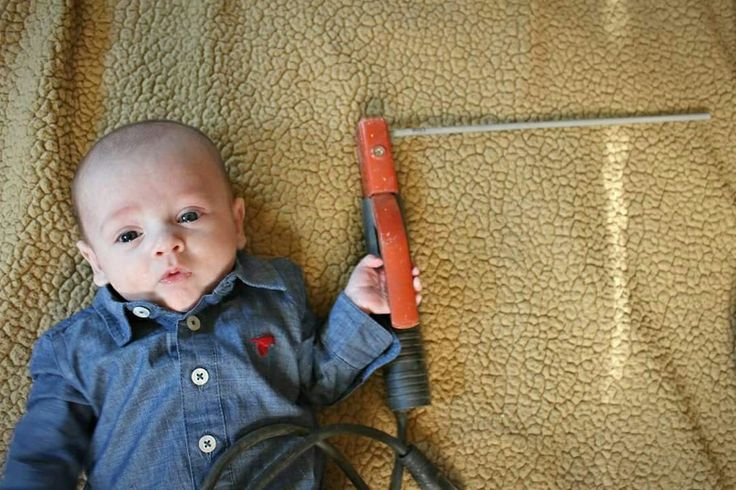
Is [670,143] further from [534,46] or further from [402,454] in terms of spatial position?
[402,454]

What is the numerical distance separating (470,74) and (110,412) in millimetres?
712

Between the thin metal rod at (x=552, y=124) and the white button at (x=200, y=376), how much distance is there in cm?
45

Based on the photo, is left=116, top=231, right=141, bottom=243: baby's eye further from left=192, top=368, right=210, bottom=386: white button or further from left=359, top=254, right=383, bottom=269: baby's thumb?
left=359, top=254, right=383, bottom=269: baby's thumb

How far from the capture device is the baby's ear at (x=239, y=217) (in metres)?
1.00

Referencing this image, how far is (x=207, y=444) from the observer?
90 centimetres

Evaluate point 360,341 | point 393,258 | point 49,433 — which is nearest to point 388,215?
point 393,258

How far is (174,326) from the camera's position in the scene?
3.04 ft

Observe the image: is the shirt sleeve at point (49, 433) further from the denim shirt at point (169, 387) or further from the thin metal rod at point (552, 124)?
the thin metal rod at point (552, 124)

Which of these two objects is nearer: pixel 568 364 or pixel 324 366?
pixel 324 366

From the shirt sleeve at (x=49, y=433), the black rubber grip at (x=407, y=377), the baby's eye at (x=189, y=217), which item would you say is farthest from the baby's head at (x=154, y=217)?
the black rubber grip at (x=407, y=377)

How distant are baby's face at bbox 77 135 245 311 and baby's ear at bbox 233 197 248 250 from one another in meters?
0.05

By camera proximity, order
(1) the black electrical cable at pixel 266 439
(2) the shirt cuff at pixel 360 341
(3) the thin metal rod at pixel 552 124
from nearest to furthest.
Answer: (1) the black electrical cable at pixel 266 439
(2) the shirt cuff at pixel 360 341
(3) the thin metal rod at pixel 552 124

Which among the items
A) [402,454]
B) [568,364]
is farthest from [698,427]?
[402,454]

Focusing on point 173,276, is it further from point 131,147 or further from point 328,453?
point 328,453
